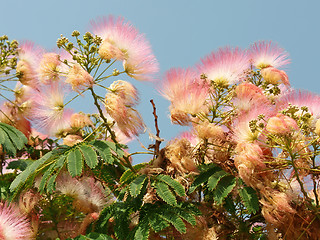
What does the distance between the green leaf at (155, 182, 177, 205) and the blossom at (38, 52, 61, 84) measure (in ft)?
3.14

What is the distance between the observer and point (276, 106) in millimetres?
3359

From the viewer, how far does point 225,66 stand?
11.6 ft

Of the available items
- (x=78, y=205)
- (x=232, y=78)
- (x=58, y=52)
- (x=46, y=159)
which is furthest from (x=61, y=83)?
(x=232, y=78)

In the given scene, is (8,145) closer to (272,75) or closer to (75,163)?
(75,163)

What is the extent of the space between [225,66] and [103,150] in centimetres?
98

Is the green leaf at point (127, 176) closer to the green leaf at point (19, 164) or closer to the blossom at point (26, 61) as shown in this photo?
the green leaf at point (19, 164)

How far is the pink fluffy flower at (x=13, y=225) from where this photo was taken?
308 centimetres

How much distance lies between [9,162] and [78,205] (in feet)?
2.44

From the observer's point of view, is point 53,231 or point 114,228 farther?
point 53,231

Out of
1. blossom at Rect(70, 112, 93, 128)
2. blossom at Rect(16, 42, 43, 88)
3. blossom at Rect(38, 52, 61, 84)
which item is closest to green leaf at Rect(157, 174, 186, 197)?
blossom at Rect(38, 52, 61, 84)

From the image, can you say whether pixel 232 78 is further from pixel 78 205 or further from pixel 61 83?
pixel 78 205

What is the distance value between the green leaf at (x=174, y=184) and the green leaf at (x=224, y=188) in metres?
0.19

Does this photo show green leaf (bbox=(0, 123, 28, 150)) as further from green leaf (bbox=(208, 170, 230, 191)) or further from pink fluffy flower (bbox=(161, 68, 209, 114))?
green leaf (bbox=(208, 170, 230, 191))

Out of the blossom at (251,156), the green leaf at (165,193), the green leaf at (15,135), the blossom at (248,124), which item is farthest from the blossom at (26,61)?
the blossom at (251,156)
